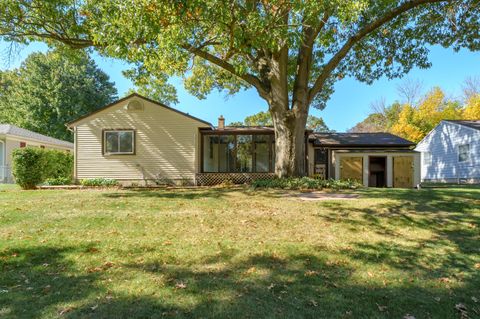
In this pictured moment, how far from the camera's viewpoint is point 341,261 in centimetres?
479

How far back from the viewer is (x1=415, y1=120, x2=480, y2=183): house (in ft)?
64.7

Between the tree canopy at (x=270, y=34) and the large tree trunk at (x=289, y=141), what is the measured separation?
0.04 meters

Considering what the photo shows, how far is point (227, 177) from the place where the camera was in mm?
16656

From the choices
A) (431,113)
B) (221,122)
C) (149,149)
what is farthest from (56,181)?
(431,113)

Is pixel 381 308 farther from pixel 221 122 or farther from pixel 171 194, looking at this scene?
pixel 221 122

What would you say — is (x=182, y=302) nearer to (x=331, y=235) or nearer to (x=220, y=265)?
(x=220, y=265)

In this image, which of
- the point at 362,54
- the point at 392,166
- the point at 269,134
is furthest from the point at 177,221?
the point at 392,166

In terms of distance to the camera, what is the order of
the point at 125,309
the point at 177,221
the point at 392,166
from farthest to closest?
the point at 392,166, the point at 177,221, the point at 125,309

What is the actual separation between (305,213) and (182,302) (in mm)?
4501

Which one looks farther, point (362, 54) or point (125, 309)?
point (362, 54)

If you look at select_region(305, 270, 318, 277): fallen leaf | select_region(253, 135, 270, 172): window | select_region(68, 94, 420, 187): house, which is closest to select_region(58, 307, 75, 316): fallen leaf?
select_region(305, 270, 318, 277): fallen leaf

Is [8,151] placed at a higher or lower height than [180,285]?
higher

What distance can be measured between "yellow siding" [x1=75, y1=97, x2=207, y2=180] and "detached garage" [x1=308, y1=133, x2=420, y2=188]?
7343 mm

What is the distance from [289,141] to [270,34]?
530 centimetres
